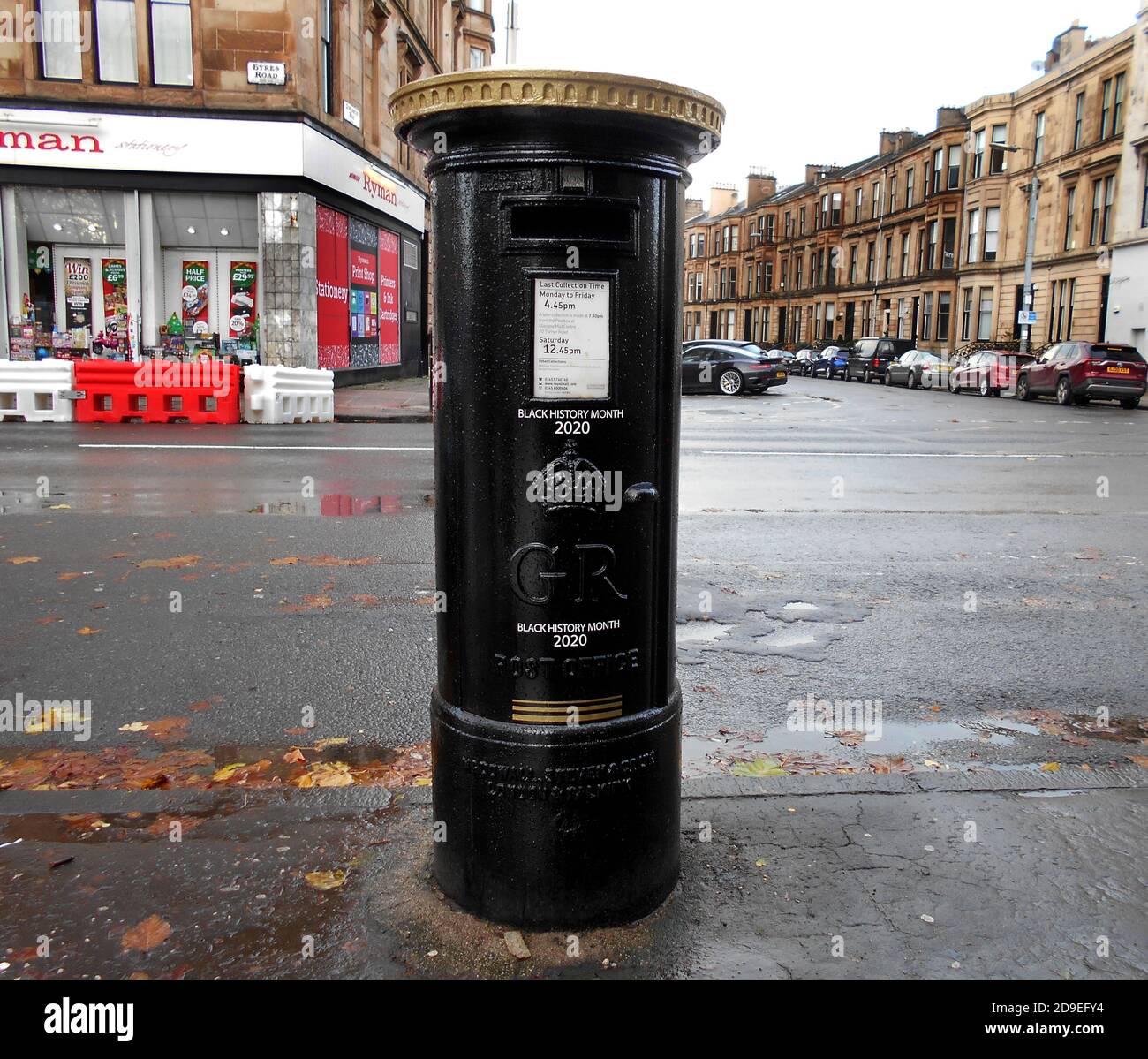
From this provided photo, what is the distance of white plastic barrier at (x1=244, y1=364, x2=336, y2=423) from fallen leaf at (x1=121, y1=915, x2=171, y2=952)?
15.5 metres

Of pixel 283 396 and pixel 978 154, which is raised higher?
pixel 978 154

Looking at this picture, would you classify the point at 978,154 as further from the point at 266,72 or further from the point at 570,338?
the point at 570,338

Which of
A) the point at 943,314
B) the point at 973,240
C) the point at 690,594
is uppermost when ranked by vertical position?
the point at 973,240

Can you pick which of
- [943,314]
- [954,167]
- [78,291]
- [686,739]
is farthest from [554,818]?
[954,167]

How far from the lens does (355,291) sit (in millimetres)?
25406

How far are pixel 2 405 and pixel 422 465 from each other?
9.51 meters

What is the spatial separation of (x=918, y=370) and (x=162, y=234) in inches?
1100

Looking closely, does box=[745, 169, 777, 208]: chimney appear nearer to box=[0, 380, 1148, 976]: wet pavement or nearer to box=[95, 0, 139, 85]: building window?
box=[95, 0, 139, 85]: building window

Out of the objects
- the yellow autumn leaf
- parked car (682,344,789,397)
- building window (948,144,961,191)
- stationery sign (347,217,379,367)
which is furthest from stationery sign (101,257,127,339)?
building window (948,144,961,191)

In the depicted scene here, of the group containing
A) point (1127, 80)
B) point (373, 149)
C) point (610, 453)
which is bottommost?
point (610, 453)

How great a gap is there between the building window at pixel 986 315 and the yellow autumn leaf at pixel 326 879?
174 feet

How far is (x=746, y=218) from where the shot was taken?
81.2m
